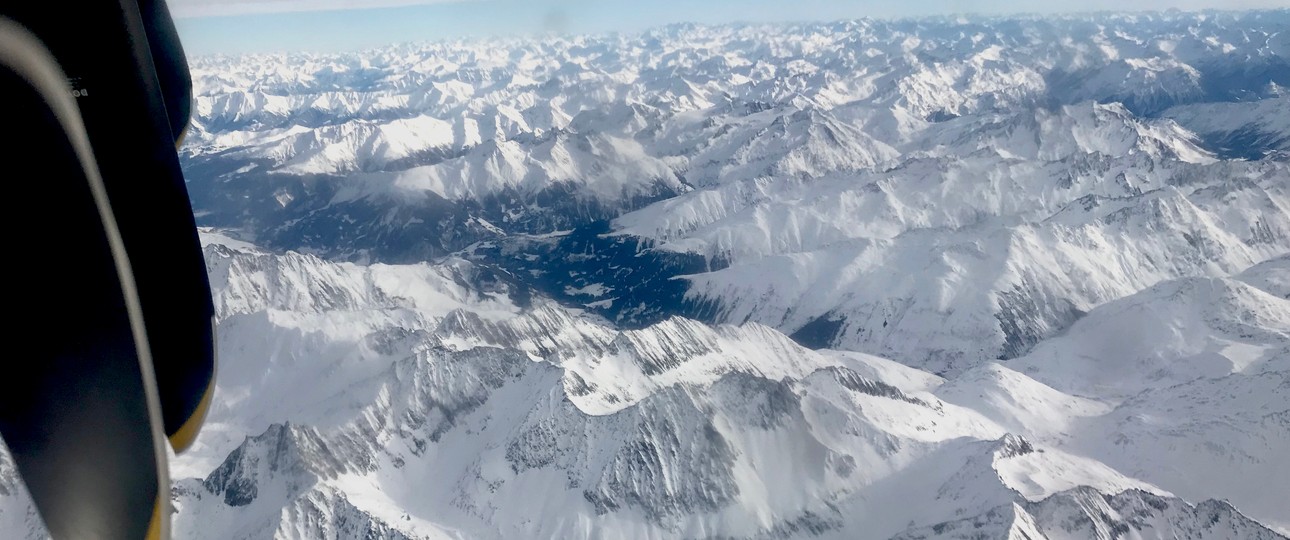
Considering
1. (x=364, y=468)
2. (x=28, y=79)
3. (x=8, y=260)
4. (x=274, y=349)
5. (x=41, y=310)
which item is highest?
(x=28, y=79)

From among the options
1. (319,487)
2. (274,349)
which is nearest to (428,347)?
(319,487)

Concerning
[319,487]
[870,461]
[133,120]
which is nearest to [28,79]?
[133,120]

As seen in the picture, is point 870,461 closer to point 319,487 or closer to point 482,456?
point 482,456

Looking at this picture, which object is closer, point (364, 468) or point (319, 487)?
point (319, 487)

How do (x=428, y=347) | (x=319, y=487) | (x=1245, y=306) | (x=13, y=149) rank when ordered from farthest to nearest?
(x=1245, y=306) < (x=428, y=347) < (x=319, y=487) < (x=13, y=149)

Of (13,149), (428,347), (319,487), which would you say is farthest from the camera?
(428,347)

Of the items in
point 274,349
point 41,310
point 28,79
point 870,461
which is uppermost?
point 28,79

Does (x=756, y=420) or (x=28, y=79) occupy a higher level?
(x=28, y=79)

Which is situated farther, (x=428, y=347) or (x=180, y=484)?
(x=428, y=347)

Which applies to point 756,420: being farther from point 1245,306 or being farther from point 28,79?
point 1245,306
